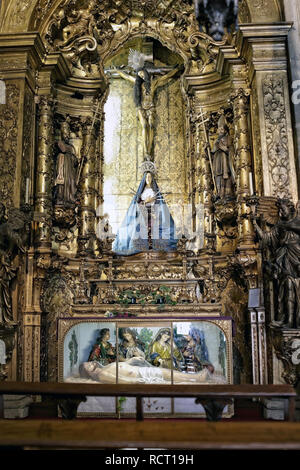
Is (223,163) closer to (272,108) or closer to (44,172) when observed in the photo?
(272,108)

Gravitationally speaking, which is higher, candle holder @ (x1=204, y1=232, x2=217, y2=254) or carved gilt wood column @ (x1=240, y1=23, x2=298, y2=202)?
carved gilt wood column @ (x1=240, y1=23, x2=298, y2=202)

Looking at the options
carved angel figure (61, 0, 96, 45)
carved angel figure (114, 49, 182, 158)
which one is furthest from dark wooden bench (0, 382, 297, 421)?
carved angel figure (61, 0, 96, 45)

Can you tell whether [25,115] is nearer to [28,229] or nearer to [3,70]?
[3,70]

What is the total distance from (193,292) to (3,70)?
231 inches

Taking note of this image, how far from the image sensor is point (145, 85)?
11195mm

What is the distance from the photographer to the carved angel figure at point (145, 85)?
11.0m

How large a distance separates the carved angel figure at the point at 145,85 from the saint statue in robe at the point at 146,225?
3.44ft

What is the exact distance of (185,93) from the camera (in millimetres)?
10906

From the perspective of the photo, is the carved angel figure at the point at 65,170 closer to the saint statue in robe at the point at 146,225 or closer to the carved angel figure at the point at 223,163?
the saint statue in robe at the point at 146,225

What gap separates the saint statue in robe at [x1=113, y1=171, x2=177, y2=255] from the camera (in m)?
10.0

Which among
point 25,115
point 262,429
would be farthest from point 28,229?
point 262,429

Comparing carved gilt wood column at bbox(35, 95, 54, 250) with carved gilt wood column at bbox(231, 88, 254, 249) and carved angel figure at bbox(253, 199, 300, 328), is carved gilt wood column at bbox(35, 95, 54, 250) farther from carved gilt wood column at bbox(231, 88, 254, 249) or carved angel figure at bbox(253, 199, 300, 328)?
carved angel figure at bbox(253, 199, 300, 328)

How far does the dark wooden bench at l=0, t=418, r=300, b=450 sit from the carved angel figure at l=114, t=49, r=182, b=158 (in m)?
8.33

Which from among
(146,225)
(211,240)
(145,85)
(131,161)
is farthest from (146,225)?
(145,85)
